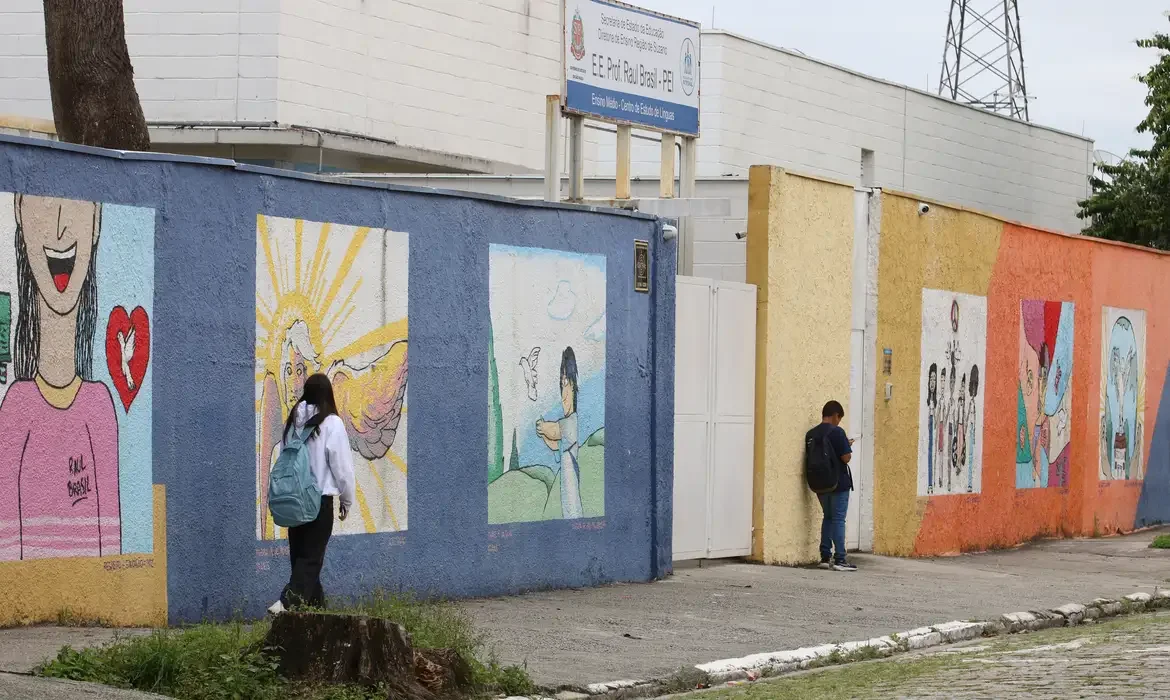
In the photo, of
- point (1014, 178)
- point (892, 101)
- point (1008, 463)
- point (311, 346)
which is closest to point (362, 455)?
point (311, 346)

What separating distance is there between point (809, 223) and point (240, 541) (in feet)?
25.9

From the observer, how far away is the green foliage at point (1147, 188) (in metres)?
31.6

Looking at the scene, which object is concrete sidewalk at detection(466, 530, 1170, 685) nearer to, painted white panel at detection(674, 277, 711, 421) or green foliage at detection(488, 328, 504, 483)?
green foliage at detection(488, 328, 504, 483)

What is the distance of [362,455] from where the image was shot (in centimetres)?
1246

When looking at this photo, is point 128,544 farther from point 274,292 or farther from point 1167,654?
point 1167,654

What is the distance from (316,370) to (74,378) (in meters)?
2.00

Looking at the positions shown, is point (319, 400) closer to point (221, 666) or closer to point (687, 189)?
point (221, 666)

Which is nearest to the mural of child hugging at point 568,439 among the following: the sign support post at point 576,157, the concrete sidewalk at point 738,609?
the concrete sidewalk at point 738,609

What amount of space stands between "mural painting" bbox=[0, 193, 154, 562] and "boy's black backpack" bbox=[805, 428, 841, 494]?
7.92 m

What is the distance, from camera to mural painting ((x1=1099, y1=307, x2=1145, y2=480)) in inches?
939

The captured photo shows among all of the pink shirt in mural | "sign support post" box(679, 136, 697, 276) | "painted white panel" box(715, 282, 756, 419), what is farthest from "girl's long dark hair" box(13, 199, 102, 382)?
"sign support post" box(679, 136, 697, 276)

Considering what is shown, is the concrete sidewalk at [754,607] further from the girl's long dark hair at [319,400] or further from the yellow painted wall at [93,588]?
the yellow painted wall at [93,588]

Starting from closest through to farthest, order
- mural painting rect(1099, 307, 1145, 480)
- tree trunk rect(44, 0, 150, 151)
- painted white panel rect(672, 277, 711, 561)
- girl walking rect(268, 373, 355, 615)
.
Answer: girl walking rect(268, 373, 355, 615)
tree trunk rect(44, 0, 150, 151)
painted white panel rect(672, 277, 711, 561)
mural painting rect(1099, 307, 1145, 480)

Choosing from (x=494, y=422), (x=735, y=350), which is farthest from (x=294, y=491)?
(x=735, y=350)
